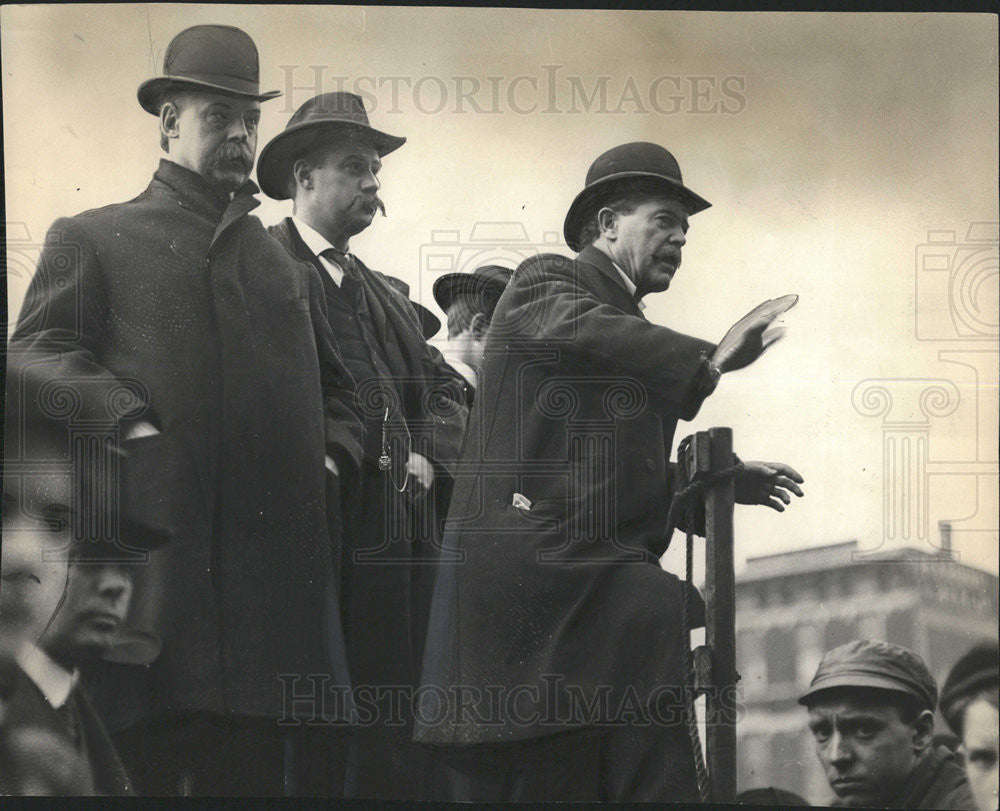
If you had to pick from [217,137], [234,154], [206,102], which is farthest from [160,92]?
[234,154]

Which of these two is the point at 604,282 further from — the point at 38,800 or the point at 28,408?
the point at 38,800

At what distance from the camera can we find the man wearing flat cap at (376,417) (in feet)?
24.0

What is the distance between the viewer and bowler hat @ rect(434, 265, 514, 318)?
760cm

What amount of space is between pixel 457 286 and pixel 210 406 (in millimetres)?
1111

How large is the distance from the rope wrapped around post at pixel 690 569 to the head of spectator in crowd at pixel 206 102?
2.19 metres

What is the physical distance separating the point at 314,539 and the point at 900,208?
2731 millimetres

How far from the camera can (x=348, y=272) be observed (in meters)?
7.62

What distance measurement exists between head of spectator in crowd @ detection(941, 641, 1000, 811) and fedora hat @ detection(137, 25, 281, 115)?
3607 millimetres

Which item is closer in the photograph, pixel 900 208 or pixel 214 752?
pixel 214 752

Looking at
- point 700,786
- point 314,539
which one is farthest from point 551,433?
point 700,786

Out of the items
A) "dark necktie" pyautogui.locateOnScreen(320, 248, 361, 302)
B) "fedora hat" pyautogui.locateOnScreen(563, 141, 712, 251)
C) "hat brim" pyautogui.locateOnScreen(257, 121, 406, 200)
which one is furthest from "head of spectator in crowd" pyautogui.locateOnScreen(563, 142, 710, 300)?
"hat brim" pyautogui.locateOnScreen(257, 121, 406, 200)

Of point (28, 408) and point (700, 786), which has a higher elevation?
point (28, 408)

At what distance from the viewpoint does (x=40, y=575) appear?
7.33 m

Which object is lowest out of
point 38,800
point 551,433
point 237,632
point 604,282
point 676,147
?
point 38,800
